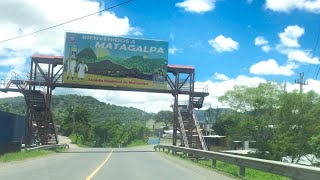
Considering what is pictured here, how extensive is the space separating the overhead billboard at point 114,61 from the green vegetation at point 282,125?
33.7 feet

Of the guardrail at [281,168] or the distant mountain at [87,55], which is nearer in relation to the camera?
the guardrail at [281,168]

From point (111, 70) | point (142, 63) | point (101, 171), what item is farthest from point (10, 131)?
point (142, 63)

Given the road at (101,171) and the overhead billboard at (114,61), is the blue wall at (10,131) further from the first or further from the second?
the overhead billboard at (114,61)

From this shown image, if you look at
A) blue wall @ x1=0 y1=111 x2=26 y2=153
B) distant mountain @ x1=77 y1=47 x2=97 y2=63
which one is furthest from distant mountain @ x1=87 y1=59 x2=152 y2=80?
blue wall @ x1=0 y1=111 x2=26 y2=153

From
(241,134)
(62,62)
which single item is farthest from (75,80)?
(241,134)

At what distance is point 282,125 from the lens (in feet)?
145

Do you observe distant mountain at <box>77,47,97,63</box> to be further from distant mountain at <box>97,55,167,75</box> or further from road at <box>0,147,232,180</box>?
road at <box>0,147,232,180</box>

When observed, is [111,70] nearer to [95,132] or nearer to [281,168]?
[281,168]

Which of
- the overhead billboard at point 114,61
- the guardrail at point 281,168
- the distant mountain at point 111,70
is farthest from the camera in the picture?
the distant mountain at point 111,70

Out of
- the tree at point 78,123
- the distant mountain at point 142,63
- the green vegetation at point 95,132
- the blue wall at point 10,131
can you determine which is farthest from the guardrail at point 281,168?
the green vegetation at point 95,132

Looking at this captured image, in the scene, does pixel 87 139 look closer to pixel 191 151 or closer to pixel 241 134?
pixel 241 134

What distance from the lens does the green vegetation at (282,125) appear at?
138 feet

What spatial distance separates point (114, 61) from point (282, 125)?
1772 centimetres

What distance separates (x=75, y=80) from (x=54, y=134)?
697 cm
